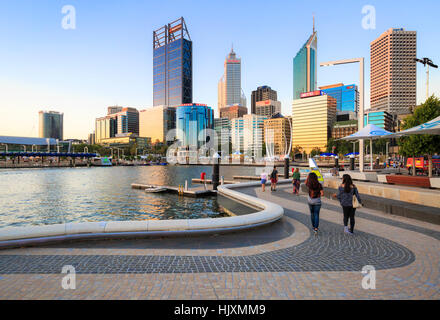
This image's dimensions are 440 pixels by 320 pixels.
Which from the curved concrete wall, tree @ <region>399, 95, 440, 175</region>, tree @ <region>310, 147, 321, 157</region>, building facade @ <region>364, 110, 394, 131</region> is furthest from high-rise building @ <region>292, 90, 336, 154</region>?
the curved concrete wall

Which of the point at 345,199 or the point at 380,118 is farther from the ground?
the point at 380,118

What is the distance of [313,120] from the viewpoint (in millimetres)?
189125

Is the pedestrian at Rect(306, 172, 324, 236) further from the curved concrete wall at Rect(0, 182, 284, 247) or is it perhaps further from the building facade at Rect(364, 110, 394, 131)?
the building facade at Rect(364, 110, 394, 131)

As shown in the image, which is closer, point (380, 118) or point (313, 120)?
point (380, 118)

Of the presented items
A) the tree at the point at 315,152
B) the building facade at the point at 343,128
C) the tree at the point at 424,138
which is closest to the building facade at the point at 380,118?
the building facade at the point at 343,128

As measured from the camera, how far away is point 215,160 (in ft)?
91.0

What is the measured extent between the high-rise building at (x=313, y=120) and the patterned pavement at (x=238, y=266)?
18639 cm

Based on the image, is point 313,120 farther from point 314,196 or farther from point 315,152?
point 314,196

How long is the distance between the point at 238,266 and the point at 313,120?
199 metres

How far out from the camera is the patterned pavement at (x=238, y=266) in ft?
14.7

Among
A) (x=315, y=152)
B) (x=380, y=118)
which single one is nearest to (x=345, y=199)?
(x=315, y=152)

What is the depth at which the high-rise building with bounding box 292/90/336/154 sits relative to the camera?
602ft

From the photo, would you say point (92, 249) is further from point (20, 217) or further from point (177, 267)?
point (20, 217)
